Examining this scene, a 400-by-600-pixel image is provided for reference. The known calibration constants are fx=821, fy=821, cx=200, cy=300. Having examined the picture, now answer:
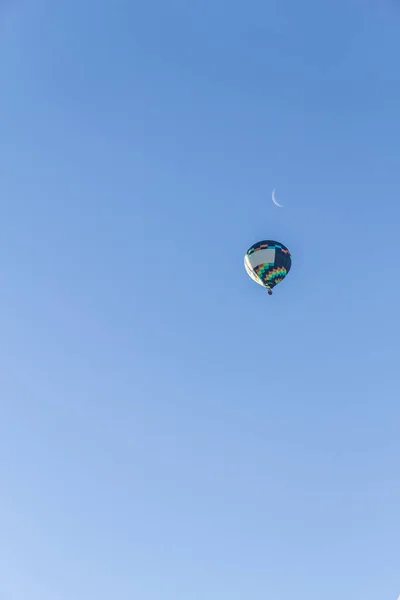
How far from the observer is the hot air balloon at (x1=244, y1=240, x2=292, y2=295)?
74688 mm

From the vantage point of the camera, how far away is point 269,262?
74.6m

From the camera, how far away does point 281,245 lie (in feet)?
247

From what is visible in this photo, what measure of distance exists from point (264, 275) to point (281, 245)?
3.17 m

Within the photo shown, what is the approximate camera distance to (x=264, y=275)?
7538 cm

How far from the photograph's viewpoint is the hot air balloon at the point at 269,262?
2940 inches
